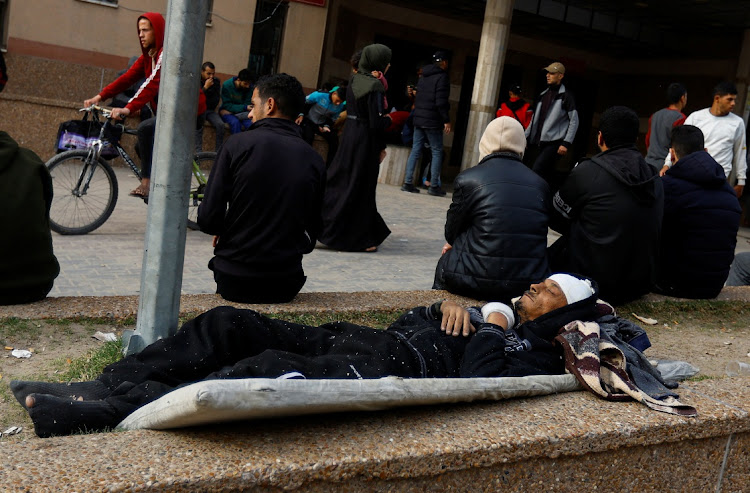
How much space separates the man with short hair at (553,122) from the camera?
33.6 feet

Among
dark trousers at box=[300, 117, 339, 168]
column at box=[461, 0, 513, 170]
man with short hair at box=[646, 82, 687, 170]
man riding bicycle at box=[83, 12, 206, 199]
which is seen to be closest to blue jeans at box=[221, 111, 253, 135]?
dark trousers at box=[300, 117, 339, 168]

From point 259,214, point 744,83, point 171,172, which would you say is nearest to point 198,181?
point 259,214

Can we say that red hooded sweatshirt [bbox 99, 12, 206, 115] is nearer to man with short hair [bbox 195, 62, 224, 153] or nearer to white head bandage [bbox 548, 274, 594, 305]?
white head bandage [bbox 548, 274, 594, 305]

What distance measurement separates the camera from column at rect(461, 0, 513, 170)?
13781 mm

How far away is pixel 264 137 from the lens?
182 inches

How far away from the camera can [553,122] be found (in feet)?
33.8

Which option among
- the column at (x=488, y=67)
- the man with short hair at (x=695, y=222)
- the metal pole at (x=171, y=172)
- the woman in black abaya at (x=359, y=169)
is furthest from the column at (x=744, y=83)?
the metal pole at (x=171, y=172)

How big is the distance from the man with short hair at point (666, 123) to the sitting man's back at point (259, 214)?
548cm

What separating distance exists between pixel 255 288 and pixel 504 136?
1.80 m

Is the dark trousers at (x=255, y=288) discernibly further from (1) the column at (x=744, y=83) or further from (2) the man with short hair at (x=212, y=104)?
(1) the column at (x=744, y=83)

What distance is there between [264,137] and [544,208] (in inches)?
68.2

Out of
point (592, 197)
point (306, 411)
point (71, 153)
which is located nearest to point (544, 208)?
point (592, 197)

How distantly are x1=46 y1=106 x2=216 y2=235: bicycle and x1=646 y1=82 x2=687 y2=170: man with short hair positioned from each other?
496 centimetres

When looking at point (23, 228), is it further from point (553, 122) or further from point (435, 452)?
point (553, 122)
